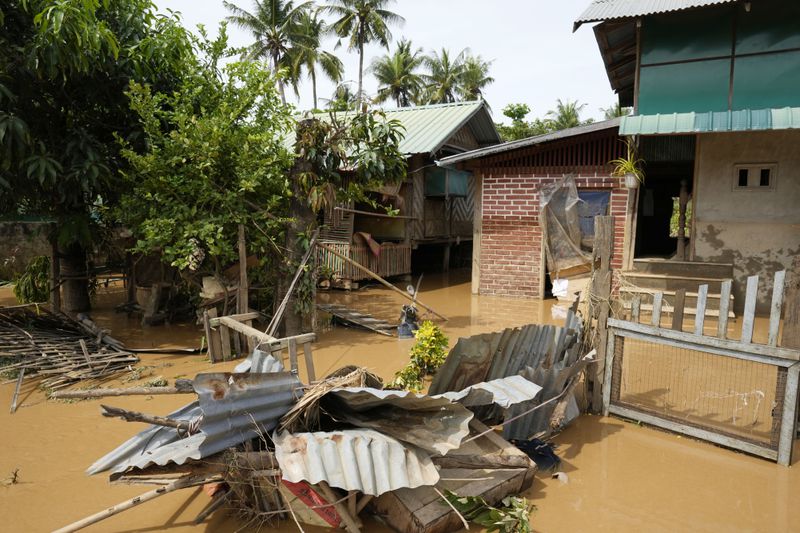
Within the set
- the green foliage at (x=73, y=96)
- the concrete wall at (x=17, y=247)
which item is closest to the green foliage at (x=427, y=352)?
the green foliage at (x=73, y=96)

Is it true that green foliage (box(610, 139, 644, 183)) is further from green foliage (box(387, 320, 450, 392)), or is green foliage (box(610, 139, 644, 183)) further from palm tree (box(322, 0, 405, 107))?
palm tree (box(322, 0, 405, 107))

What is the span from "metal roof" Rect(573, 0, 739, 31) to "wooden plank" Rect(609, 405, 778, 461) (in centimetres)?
726

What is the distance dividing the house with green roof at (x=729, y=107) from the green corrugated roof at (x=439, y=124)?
4.97m

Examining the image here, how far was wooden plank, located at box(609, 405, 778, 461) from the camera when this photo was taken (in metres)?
4.51

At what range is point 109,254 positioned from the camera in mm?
10930

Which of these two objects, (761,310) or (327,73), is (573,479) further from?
(327,73)

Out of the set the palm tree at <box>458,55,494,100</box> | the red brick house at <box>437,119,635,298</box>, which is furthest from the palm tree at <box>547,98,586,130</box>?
the red brick house at <box>437,119,635,298</box>

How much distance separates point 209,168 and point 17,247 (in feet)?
36.5

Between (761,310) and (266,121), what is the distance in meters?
9.30

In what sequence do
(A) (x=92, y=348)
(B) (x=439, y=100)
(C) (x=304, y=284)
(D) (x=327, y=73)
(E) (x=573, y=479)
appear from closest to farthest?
(E) (x=573, y=479) → (A) (x=92, y=348) → (C) (x=304, y=284) → (D) (x=327, y=73) → (B) (x=439, y=100)

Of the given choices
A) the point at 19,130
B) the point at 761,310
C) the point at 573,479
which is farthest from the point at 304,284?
the point at 761,310

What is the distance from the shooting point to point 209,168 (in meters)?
7.64

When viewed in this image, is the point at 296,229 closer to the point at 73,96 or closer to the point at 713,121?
the point at 73,96

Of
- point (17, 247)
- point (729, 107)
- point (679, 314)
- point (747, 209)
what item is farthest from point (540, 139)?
point (17, 247)
